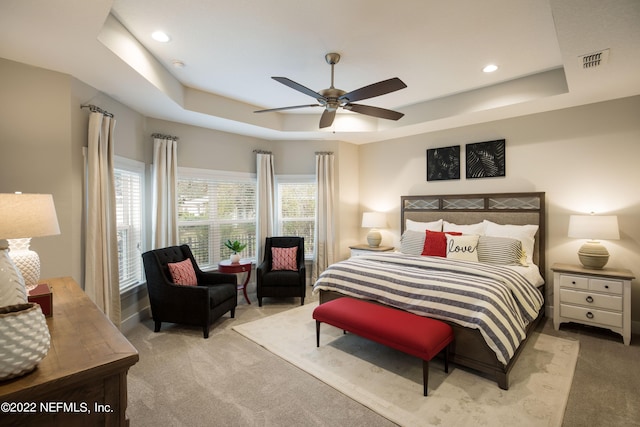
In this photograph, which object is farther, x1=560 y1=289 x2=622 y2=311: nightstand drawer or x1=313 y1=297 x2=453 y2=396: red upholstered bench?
x1=560 y1=289 x2=622 y2=311: nightstand drawer

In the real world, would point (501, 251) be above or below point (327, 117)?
below

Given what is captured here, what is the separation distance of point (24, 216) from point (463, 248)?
423cm

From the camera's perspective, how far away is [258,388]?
8.21 ft

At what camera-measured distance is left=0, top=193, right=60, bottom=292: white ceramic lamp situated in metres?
1.68

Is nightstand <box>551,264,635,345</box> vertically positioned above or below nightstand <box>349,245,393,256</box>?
below

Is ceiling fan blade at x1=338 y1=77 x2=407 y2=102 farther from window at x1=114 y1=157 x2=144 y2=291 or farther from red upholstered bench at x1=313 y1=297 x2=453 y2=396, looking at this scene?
window at x1=114 y1=157 x2=144 y2=291

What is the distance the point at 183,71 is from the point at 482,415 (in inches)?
166

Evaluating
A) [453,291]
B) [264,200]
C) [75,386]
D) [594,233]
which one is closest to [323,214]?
[264,200]

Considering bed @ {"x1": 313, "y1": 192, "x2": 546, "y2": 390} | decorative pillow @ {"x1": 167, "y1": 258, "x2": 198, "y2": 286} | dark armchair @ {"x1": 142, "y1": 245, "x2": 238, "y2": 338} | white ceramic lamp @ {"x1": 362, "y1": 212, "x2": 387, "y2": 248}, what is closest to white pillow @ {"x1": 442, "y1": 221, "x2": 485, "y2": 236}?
bed @ {"x1": 313, "y1": 192, "x2": 546, "y2": 390}

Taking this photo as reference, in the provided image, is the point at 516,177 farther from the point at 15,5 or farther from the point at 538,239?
the point at 15,5

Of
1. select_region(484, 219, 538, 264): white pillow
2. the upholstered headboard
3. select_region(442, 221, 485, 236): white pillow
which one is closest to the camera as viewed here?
select_region(484, 219, 538, 264): white pillow

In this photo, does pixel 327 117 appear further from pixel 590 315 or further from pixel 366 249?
pixel 590 315

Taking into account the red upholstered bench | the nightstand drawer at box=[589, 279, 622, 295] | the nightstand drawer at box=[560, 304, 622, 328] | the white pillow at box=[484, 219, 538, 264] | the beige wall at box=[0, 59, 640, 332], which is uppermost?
A: the beige wall at box=[0, 59, 640, 332]

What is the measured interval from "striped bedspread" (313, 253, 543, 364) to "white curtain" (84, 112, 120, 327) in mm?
2256
